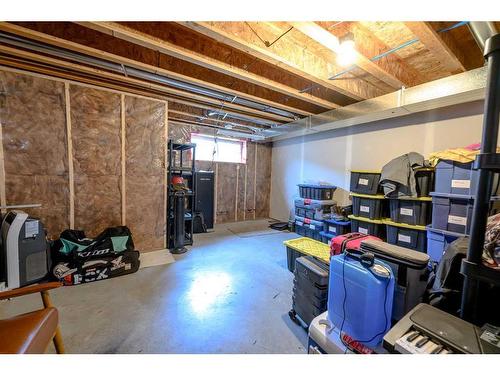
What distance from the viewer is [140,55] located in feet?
7.14

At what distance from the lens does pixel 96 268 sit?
2.39 metres

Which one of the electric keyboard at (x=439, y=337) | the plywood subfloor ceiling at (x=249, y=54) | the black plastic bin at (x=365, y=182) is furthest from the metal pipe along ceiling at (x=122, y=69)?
the electric keyboard at (x=439, y=337)

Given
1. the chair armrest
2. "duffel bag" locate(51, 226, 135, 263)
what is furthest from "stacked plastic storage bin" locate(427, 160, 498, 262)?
"duffel bag" locate(51, 226, 135, 263)

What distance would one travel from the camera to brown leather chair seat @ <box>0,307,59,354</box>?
962 mm

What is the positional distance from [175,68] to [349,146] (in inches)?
127

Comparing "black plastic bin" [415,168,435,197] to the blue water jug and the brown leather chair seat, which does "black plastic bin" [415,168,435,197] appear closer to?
the blue water jug

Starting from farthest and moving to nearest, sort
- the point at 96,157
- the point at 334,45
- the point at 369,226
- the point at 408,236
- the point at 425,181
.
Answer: the point at 369,226 < the point at 96,157 < the point at 408,236 < the point at 425,181 < the point at 334,45

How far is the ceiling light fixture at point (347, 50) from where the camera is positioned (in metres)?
1.69

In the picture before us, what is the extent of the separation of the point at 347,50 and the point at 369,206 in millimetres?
2144

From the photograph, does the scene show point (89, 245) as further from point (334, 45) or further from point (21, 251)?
point (334, 45)

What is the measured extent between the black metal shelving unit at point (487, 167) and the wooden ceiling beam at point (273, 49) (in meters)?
1.54

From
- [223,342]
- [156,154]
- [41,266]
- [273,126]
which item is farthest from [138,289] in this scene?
[273,126]

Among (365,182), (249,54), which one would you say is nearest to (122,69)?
(249,54)

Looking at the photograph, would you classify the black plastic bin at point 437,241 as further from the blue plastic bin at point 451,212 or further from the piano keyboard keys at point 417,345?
the piano keyboard keys at point 417,345
